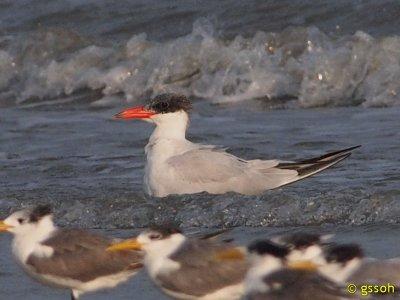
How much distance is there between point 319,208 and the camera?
8773mm

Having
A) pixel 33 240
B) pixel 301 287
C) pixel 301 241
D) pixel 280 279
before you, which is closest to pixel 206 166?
pixel 33 240

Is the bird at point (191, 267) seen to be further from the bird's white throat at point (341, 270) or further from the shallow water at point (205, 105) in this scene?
the shallow water at point (205, 105)

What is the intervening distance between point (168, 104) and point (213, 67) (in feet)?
13.4

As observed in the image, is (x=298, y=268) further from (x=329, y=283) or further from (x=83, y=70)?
(x=83, y=70)

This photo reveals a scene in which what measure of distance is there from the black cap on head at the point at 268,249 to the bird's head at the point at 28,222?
128cm

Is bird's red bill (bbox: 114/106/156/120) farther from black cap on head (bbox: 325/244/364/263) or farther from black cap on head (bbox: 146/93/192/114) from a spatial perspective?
black cap on head (bbox: 325/244/364/263)

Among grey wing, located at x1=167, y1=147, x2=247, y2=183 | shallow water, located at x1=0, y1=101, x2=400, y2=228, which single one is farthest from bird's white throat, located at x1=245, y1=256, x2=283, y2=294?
grey wing, located at x1=167, y1=147, x2=247, y2=183

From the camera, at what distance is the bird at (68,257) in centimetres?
670

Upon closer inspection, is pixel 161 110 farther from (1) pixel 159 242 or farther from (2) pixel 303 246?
(2) pixel 303 246

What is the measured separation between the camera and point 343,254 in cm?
604

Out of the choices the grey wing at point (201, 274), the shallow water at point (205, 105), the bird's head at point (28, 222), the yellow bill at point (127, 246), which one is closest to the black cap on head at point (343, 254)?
the grey wing at point (201, 274)

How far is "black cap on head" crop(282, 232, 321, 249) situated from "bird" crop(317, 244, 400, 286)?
71 mm

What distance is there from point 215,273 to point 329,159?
3.22 metres

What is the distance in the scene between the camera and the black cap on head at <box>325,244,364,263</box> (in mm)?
6020
